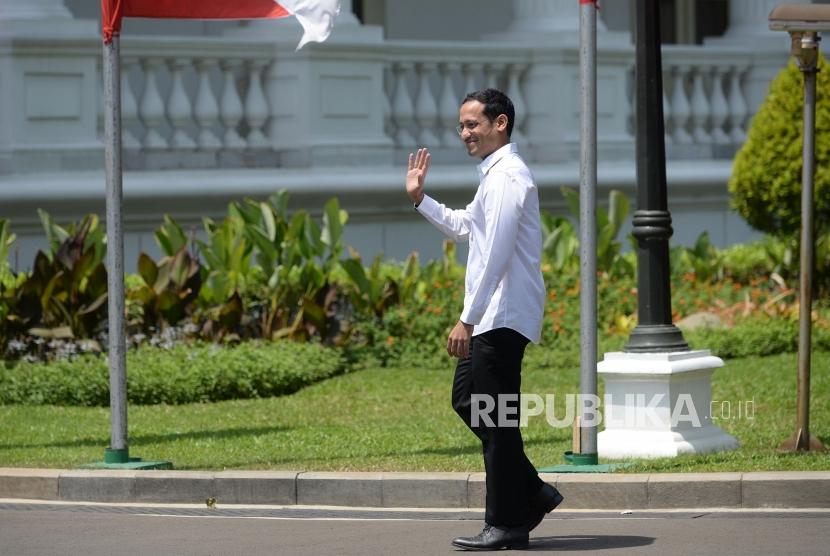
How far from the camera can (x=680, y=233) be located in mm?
19125

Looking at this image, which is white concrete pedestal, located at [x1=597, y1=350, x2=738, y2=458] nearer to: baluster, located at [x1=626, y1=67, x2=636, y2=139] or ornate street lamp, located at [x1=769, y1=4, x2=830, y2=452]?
ornate street lamp, located at [x1=769, y1=4, x2=830, y2=452]

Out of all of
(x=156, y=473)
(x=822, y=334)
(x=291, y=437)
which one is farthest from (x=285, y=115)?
(x=156, y=473)

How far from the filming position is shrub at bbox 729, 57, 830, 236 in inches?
628

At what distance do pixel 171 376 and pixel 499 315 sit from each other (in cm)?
535

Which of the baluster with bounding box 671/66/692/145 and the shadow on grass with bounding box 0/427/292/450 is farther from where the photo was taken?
the baluster with bounding box 671/66/692/145

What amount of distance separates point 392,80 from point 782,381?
21.7 feet

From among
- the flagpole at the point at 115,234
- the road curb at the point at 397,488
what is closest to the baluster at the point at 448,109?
the flagpole at the point at 115,234

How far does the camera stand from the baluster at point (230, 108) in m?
16.5

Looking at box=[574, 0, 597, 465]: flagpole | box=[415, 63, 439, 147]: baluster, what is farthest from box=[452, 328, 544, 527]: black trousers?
box=[415, 63, 439, 147]: baluster

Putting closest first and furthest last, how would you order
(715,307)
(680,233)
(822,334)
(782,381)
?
(782,381), (822,334), (715,307), (680,233)

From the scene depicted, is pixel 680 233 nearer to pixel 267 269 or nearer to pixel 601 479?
pixel 267 269

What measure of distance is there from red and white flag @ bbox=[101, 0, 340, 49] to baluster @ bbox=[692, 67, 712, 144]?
10526mm

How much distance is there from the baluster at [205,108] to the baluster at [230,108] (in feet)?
0.25

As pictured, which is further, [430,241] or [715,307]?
[430,241]
